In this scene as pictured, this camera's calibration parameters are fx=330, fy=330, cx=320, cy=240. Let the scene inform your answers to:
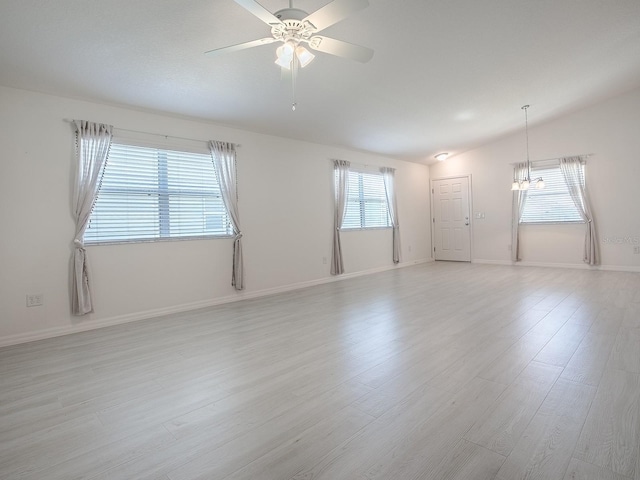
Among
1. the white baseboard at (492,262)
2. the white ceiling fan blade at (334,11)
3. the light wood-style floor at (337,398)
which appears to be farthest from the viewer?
the white baseboard at (492,262)

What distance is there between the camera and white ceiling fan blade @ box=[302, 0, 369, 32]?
6.50 feet

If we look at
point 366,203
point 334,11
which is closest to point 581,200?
point 366,203

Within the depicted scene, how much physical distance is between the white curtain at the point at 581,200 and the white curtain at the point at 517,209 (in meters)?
0.77

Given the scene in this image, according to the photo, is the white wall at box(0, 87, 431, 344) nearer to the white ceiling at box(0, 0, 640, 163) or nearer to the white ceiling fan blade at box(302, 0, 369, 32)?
the white ceiling at box(0, 0, 640, 163)

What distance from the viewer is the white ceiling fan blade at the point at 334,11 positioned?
6.50 ft

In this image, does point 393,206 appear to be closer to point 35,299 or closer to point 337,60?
point 337,60

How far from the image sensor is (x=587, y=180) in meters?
6.52

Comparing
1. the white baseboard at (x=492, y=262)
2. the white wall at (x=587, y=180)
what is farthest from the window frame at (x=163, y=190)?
the white baseboard at (x=492, y=262)

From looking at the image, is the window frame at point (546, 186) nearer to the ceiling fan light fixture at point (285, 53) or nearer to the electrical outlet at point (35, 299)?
the ceiling fan light fixture at point (285, 53)

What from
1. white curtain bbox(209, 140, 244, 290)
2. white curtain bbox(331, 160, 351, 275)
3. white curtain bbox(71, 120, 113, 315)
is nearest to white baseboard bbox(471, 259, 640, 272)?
white curtain bbox(331, 160, 351, 275)

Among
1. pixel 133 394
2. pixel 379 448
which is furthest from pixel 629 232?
pixel 133 394

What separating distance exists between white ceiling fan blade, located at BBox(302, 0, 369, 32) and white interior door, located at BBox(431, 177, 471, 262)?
7112 mm

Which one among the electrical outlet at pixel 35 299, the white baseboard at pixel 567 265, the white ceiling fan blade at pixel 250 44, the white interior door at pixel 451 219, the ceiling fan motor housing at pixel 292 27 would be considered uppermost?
the ceiling fan motor housing at pixel 292 27

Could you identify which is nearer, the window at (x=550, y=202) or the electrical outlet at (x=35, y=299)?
the electrical outlet at (x=35, y=299)
